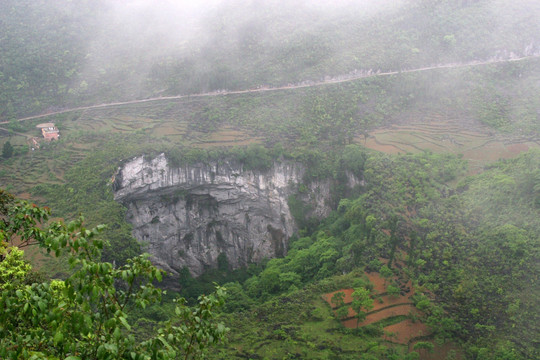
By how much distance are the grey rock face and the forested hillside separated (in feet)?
0.71

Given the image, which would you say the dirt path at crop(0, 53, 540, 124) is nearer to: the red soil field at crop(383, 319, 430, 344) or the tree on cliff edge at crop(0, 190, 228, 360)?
the red soil field at crop(383, 319, 430, 344)

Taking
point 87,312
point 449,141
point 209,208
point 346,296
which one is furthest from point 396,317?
point 449,141

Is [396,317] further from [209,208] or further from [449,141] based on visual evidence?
[449,141]

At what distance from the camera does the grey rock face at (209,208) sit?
1200 inches

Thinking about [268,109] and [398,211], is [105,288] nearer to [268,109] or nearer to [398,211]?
[398,211]

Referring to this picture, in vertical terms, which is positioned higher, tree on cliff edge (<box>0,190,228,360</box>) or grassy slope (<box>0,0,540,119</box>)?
grassy slope (<box>0,0,540,119</box>)

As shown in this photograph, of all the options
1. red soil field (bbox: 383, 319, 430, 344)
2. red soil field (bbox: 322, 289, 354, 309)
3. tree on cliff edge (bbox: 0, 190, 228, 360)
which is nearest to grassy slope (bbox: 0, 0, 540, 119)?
red soil field (bbox: 322, 289, 354, 309)

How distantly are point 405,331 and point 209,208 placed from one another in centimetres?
1745

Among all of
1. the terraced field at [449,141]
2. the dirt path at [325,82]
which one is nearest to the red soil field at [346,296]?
the terraced field at [449,141]

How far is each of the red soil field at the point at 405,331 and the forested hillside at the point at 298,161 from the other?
2.8 inches

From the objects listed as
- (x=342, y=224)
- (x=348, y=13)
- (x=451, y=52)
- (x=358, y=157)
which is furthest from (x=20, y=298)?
(x=348, y=13)

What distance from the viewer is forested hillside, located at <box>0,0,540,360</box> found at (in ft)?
60.6

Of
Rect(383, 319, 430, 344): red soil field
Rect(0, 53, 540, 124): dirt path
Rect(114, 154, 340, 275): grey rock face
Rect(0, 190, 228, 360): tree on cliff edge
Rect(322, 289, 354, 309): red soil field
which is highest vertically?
Rect(0, 53, 540, 124): dirt path

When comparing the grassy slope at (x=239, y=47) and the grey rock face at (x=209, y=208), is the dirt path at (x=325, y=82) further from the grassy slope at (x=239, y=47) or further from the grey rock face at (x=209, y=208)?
the grey rock face at (x=209, y=208)
